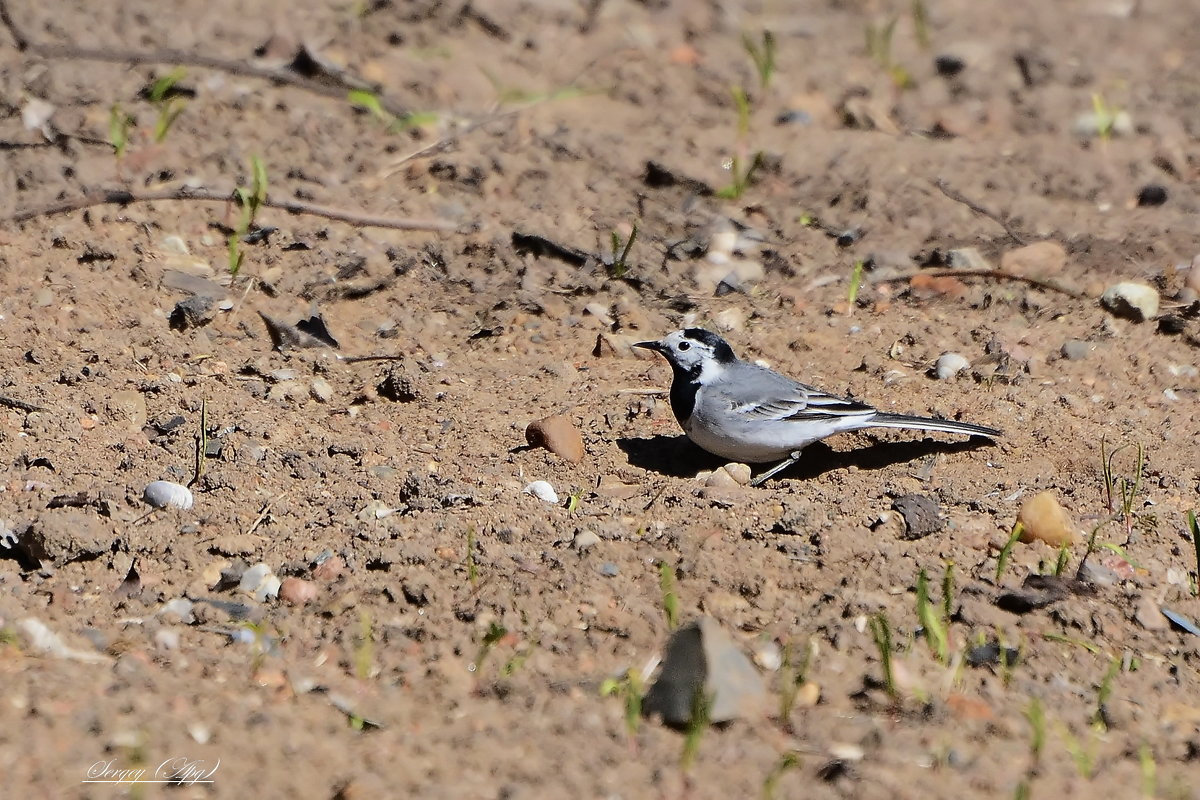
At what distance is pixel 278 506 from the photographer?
210 inches

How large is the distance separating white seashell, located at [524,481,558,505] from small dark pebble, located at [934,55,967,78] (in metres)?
5.36

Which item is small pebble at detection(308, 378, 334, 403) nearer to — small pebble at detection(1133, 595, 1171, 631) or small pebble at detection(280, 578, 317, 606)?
small pebble at detection(280, 578, 317, 606)

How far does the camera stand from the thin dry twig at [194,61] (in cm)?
847

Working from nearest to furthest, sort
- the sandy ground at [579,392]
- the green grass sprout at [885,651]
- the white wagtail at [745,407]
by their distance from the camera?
the sandy ground at [579,392], the green grass sprout at [885,651], the white wagtail at [745,407]

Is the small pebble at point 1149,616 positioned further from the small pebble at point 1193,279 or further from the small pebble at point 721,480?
the small pebble at point 1193,279

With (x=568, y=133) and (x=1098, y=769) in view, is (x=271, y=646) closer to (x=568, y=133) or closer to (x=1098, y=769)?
(x=1098, y=769)

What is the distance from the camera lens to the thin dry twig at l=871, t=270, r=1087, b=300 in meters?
7.10

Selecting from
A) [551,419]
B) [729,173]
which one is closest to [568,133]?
[729,173]

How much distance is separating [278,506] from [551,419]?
126cm

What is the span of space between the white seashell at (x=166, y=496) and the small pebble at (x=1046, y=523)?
10.2ft

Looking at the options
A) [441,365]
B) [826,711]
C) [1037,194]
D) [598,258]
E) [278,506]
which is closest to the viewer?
[826,711]

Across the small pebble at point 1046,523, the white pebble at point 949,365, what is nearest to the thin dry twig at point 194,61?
the white pebble at point 949,365

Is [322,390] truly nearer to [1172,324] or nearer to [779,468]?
[779,468]

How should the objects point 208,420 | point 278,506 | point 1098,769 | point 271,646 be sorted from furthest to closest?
1. point 208,420
2. point 278,506
3. point 271,646
4. point 1098,769
